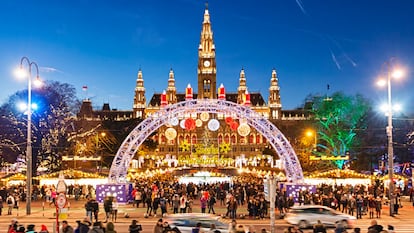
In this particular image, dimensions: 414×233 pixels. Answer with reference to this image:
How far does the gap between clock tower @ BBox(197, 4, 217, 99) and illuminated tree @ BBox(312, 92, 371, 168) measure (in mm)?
97024

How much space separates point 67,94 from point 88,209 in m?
32.5

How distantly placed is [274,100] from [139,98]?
3955cm

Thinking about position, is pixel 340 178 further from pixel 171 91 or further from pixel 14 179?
pixel 171 91

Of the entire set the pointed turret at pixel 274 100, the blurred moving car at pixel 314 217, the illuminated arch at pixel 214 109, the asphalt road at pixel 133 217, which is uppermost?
the pointed turret at pixel 274 100

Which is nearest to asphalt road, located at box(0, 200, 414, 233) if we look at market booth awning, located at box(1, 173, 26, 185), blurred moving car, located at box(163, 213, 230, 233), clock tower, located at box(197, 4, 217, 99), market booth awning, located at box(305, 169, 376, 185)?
blurred moving car, located at box(163, 213, 230, 233)

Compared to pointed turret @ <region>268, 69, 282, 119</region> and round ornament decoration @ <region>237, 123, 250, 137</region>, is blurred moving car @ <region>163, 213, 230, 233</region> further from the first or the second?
pointed turret @ <region>268, 69, 282, 119</region>

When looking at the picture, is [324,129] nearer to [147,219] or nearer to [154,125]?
[154,125]

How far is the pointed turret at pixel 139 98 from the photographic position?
154 metres

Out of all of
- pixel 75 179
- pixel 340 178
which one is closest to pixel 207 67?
pixel 340 178

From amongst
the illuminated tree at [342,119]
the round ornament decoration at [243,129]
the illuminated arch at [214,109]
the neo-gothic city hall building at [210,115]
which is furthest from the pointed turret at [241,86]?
the illuminated arch at [214,109]

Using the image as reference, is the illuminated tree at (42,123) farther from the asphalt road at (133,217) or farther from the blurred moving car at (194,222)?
the blurred moving car at (194,222)

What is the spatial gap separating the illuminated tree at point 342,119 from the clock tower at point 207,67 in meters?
97.0

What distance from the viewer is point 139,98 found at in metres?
154

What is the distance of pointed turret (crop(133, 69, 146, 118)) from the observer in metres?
154
